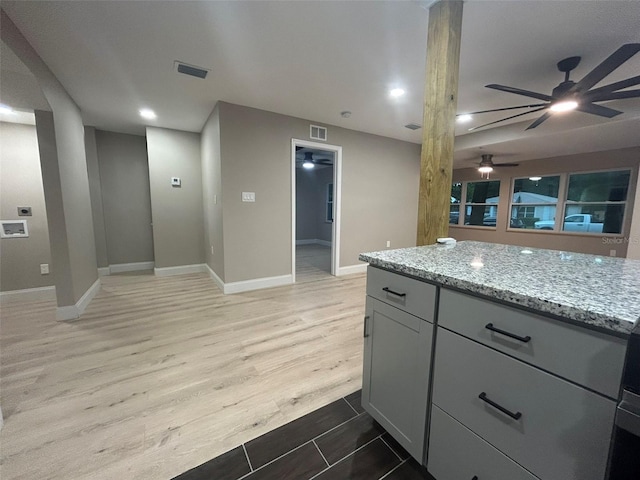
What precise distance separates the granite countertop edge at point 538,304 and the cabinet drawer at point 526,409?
0.61 ft

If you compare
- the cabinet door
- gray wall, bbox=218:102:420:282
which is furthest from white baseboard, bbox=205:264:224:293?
the cabinet door

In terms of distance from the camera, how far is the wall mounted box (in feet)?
10.3

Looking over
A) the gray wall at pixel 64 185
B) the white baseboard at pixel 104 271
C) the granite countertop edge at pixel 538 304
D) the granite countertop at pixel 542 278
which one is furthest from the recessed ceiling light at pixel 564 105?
the white baseboard at pixel 104 271

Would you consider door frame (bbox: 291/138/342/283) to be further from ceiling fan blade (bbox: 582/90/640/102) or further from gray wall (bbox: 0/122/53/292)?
gray wall (bbox: 0/122/53/292)

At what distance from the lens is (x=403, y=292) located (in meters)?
1.14

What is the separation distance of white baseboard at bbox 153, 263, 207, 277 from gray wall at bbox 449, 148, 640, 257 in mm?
6933

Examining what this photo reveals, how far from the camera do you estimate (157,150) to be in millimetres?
4164

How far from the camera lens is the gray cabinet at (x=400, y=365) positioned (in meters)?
1.07

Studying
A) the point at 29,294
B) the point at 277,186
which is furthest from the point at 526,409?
the point at 29,294

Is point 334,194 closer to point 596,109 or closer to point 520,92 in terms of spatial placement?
point 520,92

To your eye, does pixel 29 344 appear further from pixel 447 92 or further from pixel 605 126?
pixel 605 126

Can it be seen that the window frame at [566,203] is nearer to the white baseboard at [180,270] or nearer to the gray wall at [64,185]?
the white baseboard at [180,270]

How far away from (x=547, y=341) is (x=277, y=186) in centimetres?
341

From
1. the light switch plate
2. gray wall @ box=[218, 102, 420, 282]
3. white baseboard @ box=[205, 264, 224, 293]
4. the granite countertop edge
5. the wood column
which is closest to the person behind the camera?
the granite countertop edge
